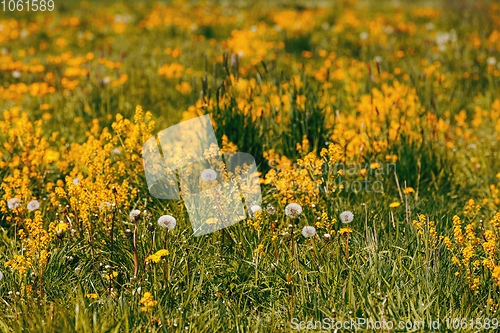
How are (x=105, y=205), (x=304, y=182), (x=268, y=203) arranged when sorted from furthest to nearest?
(x=268, y=203) < (x=304, y=182) < (x=105, y=205)

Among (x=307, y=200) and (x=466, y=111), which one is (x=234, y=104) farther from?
(x=466, y=111)

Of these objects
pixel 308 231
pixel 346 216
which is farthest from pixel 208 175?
pixel 346 216

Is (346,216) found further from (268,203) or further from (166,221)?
(166,221)

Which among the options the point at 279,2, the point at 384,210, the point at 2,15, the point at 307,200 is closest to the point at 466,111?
the point at 384,210

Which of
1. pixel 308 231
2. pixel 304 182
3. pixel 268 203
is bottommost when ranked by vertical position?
pixel 268 203

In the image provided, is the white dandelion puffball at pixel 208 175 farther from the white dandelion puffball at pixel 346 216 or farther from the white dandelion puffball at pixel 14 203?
the white dandelion puffball at pixel 14 203

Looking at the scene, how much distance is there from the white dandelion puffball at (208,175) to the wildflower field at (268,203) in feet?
0.06

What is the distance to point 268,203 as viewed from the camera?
289 cm

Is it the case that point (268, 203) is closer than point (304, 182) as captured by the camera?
No

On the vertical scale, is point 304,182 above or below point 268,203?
above

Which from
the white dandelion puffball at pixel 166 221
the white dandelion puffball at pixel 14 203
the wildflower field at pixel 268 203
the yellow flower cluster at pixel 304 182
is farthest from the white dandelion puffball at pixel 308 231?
the white dandelion puffball at pixel 14 203

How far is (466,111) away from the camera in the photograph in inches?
181

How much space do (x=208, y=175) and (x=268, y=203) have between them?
510 mm

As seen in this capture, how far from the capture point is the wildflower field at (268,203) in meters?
1.96
